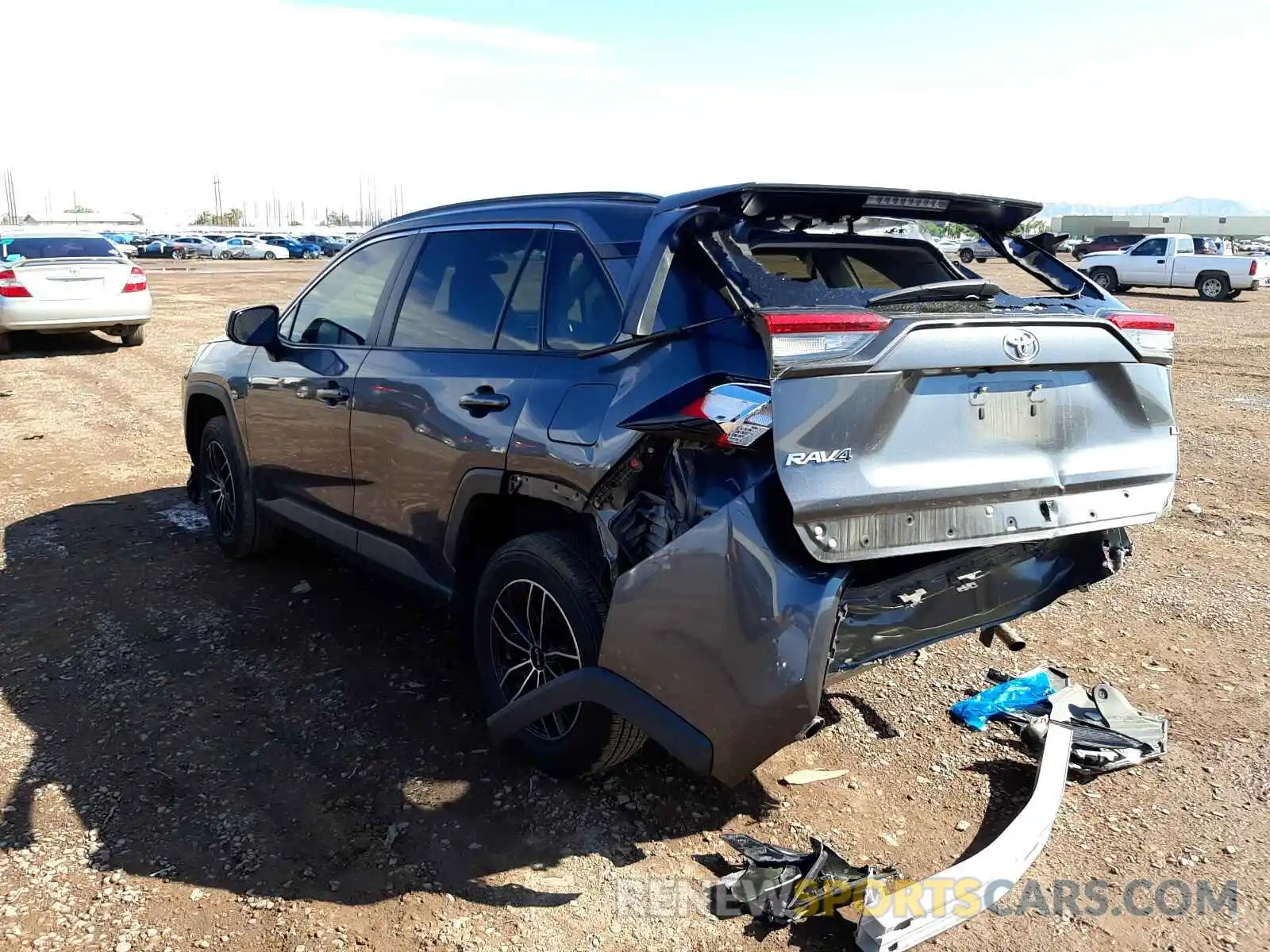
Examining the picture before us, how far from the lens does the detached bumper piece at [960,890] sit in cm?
257

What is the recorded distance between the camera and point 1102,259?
1092 inches

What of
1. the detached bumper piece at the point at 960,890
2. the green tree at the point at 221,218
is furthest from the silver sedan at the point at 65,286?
the green tree at the point at 221,218

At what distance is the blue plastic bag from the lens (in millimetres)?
3828

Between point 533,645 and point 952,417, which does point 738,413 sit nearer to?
point 952,417

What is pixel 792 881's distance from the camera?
2.80 metres

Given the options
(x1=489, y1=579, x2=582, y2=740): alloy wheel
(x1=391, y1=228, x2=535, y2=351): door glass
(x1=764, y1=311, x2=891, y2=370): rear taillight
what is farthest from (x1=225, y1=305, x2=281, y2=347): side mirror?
(x1=764, y1=311, x2=891, y2=370): rear taillight

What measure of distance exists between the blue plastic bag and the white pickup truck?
2584cm

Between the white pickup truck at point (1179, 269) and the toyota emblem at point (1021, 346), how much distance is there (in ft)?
87.7

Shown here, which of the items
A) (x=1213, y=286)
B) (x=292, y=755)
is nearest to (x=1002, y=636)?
(x=292, y=755)

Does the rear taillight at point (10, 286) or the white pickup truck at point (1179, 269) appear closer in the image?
the rear taillight at point (10, 286)

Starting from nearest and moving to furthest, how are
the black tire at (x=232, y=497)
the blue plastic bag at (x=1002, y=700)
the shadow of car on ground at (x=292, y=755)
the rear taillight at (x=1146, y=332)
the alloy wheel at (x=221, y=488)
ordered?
the shadow of car on ground at (x=292, y=755) < the rear taillight at (x=1146, y=332) < the blue plastic bag at (x=1002, y=700) < the black tire at (x=232, y=497) < the alloy wheel at (x=221, y=488)

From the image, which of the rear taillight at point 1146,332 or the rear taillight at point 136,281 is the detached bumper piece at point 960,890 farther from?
the rear taillight at point 136,281

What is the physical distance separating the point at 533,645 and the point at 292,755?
3.33 ft

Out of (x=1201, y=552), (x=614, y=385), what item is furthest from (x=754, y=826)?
(x=1201, y=552)
